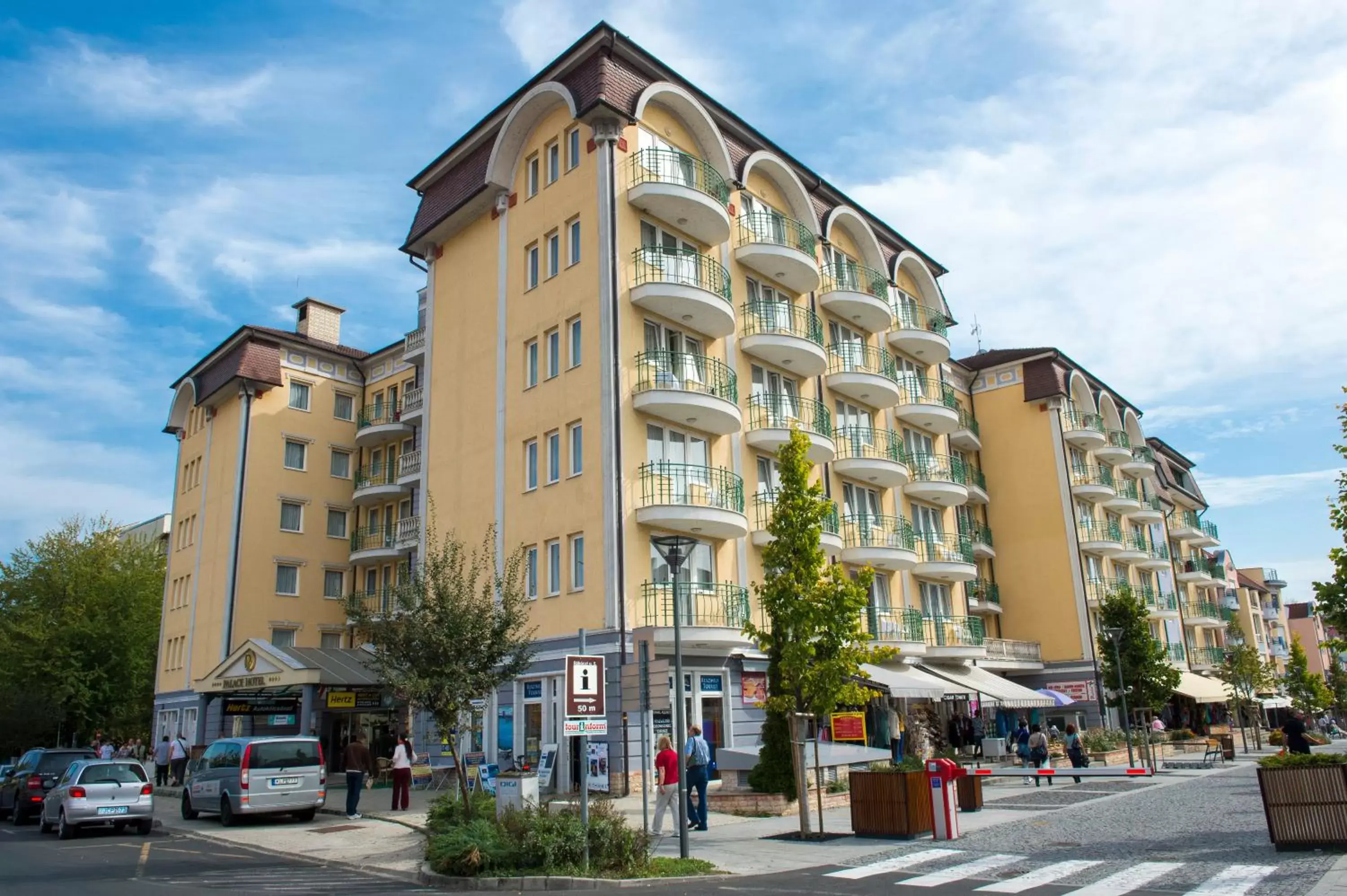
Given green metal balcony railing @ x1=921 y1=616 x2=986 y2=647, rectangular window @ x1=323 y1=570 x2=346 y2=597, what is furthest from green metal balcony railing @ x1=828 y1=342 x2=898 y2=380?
rectangular window @ x1=323 y1=570 x2=346 y2=597

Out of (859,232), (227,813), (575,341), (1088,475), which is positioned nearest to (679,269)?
(575,341)

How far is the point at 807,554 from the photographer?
17.9m

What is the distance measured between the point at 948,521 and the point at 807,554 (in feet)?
76.5

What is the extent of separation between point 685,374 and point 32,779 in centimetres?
1863

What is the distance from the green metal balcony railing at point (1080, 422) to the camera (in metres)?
46.7

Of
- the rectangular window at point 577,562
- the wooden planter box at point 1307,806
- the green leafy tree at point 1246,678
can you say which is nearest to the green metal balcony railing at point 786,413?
the rectangular window at point 577,562

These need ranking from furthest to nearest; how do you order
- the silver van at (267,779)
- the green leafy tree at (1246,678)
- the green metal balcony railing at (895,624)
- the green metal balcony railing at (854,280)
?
the green leafy tree at (1246,678), the green metal balcony railing at (854,280), the green metal balcony railing at (895,624), the silver van at (267,779)

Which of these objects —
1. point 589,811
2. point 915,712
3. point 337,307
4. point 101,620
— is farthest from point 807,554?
point 101,620

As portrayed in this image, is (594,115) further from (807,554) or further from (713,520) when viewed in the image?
(807,554)

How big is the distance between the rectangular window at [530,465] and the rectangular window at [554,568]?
1.82 m

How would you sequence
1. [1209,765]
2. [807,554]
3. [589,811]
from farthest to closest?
1. [1209,765]
2. [807,554]
3. [589,811]

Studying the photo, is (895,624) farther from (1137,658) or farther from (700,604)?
(1137,658)

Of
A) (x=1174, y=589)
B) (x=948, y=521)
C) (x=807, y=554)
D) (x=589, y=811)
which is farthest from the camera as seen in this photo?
(x=1174, y=589)

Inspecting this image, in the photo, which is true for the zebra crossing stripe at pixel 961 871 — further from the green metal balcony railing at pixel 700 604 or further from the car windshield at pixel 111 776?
A: the car windshield at pixel 111 776
